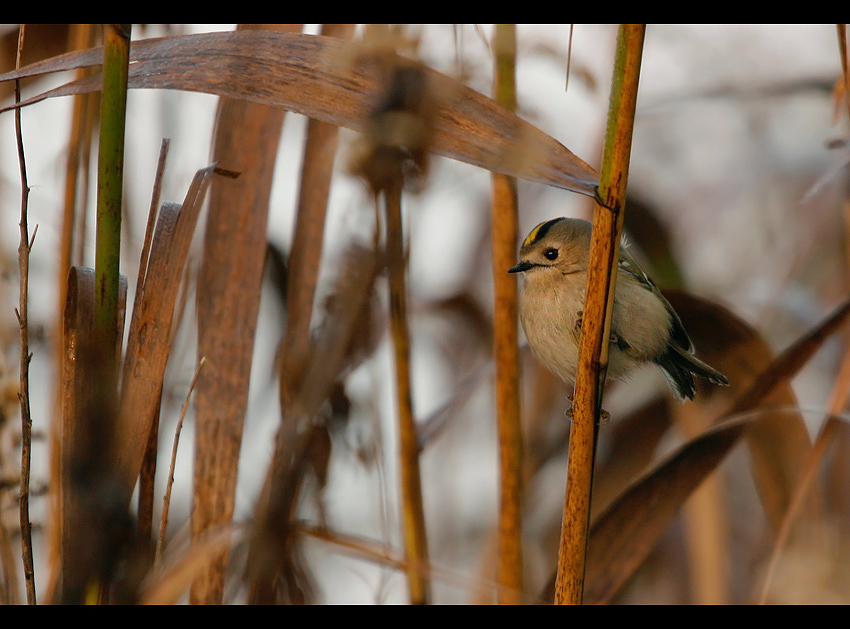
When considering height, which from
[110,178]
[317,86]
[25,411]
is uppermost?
[317,86]

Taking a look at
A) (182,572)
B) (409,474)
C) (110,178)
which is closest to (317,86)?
(110,178)

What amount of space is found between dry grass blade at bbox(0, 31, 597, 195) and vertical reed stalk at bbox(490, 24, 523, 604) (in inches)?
19.3

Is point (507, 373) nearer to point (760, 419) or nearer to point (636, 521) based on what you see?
point (636, 521)

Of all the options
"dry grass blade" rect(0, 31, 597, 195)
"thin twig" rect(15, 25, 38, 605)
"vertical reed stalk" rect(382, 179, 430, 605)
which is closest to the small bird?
"vertical reed stalk" rect(382, 179, 430, 605)

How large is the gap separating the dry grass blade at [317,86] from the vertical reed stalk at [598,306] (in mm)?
36

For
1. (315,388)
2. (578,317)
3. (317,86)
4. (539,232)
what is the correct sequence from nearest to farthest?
(315,388)
(317,86)
(578,317)
(539,232)

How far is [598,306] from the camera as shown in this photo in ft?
2.80

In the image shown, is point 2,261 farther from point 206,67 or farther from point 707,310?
point 707,310

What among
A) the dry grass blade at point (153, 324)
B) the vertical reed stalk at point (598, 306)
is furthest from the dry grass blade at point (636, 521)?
the dry grass blade at point (153, 324)

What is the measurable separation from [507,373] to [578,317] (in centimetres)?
38

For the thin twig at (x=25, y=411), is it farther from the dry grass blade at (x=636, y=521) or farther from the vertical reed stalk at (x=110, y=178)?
the dry grass blade at (x=636, y=521)

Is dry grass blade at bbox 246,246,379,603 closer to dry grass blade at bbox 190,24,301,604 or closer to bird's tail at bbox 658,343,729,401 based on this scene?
dry grass blade at bbox 190,24,301,604

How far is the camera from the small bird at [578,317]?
5.58 ft

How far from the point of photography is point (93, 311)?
836 mm
